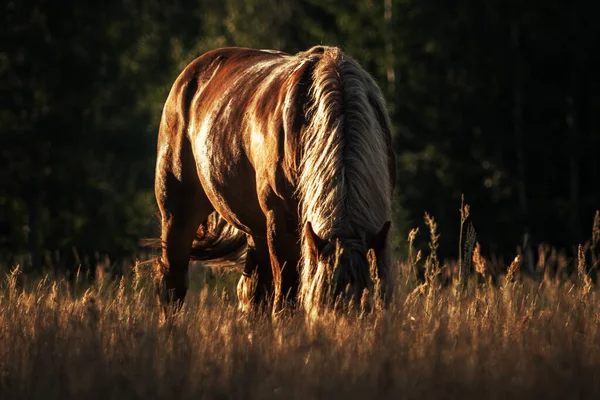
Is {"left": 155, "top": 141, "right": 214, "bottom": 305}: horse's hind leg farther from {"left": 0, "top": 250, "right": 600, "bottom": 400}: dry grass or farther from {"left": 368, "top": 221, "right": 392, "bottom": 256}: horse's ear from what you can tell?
{"left": 368, "top": 221, "right": 392, "bottom": 256}: horse's ear

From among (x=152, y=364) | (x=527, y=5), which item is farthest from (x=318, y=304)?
(x=527, y=5)

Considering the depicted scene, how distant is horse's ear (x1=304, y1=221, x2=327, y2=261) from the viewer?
16.6 feet

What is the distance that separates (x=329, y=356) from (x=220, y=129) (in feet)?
8.71

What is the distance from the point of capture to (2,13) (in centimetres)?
1584

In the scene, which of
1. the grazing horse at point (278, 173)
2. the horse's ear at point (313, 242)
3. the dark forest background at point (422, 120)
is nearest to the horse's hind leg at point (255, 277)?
the grazing horse at point (278, 173)

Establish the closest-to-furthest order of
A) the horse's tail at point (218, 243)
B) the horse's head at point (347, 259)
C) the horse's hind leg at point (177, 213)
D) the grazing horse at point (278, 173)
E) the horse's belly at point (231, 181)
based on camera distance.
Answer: the horse's head at point (347, 259) → the grazing horse at point (278, 173) → the horse's belly at point (231, 181) → the horse's hind leg at point (177, 213) → the horse's tail at point (218, 243)

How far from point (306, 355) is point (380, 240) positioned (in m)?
0.68

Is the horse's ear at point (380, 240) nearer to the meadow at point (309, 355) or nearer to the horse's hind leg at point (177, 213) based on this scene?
the meadow at point (309, 355)

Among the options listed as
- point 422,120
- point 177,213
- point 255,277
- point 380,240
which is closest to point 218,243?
point 177,213

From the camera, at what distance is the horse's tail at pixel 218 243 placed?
790cm

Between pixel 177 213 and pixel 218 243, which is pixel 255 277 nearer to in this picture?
pixel 218 243

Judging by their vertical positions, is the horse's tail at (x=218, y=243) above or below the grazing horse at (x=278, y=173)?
below

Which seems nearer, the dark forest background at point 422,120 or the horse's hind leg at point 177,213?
the horse's hind leg at point 177,213

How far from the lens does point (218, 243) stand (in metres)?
7.98
